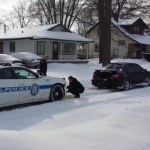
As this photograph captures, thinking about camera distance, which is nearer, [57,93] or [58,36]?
[57,93]

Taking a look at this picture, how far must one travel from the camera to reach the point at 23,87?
9750 millimetres

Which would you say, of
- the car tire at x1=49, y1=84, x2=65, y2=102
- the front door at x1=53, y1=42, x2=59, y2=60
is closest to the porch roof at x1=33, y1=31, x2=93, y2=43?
the front door at x1=53, y1=42, x2=59, y2=60

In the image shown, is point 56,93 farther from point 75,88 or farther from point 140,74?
point 140,74

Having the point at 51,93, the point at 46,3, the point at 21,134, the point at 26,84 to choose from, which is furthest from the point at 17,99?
the point at 46,3

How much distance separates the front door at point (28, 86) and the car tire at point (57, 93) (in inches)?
21.4

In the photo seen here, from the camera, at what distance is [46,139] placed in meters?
5.36

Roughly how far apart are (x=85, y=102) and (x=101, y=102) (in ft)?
1.84

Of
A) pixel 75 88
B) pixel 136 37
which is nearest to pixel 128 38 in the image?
pixel 136 37

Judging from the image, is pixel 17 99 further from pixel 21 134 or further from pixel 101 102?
pixel 21 134

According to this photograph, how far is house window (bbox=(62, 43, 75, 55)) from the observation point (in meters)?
37.3

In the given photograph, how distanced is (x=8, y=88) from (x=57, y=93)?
A: 2.34m

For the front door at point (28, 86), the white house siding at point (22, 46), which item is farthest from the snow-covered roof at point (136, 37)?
the front door at point (28, 86)

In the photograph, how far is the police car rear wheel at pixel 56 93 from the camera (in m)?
10.9

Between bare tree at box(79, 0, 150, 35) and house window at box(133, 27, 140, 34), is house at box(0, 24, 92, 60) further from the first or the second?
house window at box(133, 27, 140, 34)
